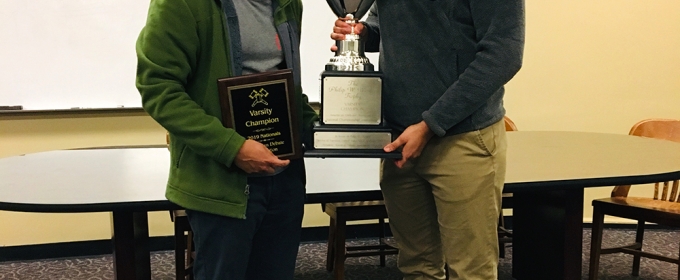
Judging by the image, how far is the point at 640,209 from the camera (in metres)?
2.47

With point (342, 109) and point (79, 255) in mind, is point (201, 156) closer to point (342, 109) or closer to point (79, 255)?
point (342, 109)

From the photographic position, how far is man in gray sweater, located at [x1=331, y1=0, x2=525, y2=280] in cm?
A: 121

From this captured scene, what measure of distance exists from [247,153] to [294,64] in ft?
0.89

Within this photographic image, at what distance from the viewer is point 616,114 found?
11.6 feet

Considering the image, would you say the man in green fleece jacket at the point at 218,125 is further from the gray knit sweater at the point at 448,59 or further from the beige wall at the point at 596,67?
the beige wall at the point at 596,67

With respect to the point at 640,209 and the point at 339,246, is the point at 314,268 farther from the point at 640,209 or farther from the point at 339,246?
the point at 640,209

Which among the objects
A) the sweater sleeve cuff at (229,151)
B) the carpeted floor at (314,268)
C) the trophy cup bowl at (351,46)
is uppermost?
the trophy cup bowl at (351,46)

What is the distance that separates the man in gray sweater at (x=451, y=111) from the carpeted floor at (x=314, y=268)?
1523 mm

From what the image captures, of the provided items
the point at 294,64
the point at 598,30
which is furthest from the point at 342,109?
the point at 598,30

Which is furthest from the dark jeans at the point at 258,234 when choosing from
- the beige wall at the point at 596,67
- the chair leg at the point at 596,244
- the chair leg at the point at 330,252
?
the beige wall at the point at 596,67

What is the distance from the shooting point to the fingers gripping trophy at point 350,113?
132cm

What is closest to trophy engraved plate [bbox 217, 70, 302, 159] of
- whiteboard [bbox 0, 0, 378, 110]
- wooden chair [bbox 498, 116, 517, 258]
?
wooden chair [bbox 498, 116, 517, 258]

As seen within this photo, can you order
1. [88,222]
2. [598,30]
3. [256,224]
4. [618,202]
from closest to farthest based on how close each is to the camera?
1. [256,224]
2. [618,202]
3. [88,222]
4. [598,30]

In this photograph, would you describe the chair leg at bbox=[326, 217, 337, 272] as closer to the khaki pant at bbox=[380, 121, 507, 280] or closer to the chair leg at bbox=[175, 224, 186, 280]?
the chair leg at bbox=[175, 224, 186, 280]
